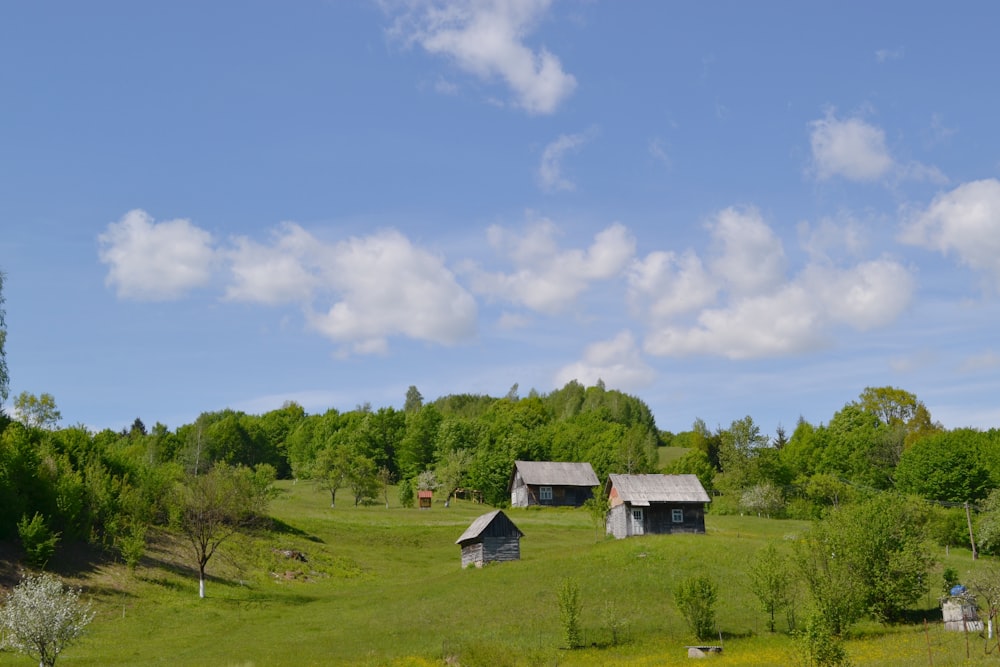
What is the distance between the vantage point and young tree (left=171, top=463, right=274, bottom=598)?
62469mm

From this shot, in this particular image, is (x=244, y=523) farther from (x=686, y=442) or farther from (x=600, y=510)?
(x=686, y=442)

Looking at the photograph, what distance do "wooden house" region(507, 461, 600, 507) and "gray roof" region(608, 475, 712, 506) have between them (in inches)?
1276

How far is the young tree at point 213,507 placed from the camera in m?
62.5

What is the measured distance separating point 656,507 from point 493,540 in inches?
684

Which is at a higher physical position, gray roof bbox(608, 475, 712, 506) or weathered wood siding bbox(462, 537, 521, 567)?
gray roof bbox(608, 475, 712, 506)

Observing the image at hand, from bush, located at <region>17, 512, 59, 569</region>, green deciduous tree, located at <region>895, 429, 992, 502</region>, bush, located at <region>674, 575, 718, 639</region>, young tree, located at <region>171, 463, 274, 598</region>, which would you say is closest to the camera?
bush, located at <region>674, 575, 718, 639</region>

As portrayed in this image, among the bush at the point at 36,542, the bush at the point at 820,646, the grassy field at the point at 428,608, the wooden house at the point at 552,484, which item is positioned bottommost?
the grassy field at the point at 428,608

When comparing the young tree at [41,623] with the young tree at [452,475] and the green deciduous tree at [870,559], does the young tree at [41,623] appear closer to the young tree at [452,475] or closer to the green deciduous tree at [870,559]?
the green deciduous tree at [870,559]

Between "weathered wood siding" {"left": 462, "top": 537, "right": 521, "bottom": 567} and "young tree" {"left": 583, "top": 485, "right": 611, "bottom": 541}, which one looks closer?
"weathered wood siding" {"left": 462, "top": 537, "right": 521, "bottom": 567}

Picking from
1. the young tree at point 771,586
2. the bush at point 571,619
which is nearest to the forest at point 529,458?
the young tree at point 771,586

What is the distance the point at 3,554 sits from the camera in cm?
5616

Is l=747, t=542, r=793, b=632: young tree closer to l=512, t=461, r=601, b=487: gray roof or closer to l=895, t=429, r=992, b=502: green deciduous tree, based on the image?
l=895, t=429, r=992, b=502: green deciduous tree

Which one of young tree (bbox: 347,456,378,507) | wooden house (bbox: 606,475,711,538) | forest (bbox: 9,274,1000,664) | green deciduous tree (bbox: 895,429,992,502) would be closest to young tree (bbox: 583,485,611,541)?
wooden house (bbox: 606,475,711,538)

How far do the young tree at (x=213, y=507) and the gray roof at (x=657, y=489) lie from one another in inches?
1321
